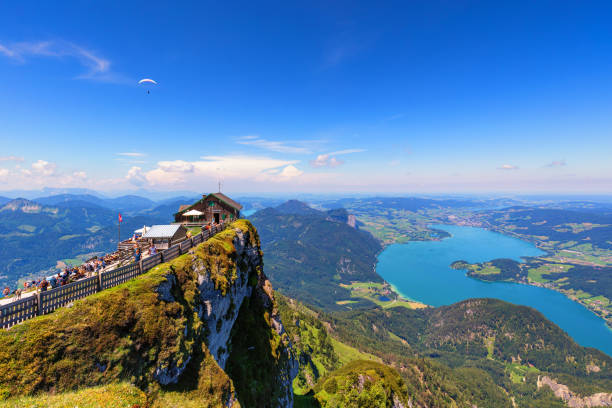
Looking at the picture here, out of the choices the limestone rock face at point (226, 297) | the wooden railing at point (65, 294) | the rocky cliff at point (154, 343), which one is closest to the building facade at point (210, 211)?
the limestone rock face at point (226, 297)

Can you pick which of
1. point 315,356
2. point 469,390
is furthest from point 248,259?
point 469,390

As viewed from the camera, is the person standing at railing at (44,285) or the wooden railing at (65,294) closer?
the wooden railing at (65,294)

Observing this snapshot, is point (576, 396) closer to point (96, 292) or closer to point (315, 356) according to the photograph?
point (315, 356)

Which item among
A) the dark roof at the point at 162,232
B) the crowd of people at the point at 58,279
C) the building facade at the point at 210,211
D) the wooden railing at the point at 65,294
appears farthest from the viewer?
the building facade at the point at 210,211

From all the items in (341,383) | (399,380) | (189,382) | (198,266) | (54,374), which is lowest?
(399,380)

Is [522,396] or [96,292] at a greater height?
[96,292]

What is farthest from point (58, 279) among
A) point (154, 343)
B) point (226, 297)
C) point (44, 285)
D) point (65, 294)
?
point (226, 297)

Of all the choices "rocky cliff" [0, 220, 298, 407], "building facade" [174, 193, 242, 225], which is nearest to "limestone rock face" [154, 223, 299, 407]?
"rocky cliff" [0, 220, 298, 407]

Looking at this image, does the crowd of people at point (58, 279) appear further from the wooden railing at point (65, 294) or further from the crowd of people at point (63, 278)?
the wooden railing at point (65, 294)
